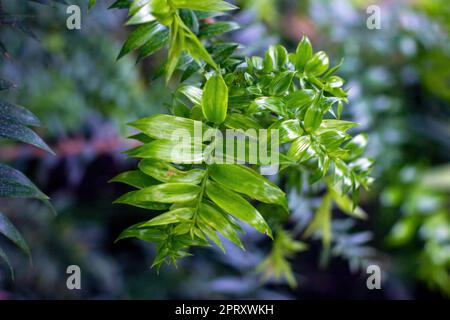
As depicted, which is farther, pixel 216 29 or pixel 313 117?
pixel 216 29

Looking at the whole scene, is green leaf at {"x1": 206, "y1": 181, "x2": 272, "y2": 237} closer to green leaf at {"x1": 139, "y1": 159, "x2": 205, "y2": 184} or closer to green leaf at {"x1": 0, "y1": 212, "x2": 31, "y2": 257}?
green leaf at {"x1": 139, "y1": 159, "x2": 205, "y2": 184}

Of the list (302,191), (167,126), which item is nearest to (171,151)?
(167,126)

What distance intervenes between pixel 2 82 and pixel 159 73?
0.17 metres

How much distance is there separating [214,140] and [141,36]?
141 millimetres

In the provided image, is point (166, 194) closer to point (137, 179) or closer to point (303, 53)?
point (137, 179)

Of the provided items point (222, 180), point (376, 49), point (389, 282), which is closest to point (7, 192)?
point (222, 180)

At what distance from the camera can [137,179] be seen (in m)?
0.53

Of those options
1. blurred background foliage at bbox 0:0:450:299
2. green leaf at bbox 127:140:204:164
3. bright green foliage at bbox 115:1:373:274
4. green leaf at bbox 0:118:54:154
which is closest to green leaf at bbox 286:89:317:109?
bright green foliage at bbox 115:1:373:274

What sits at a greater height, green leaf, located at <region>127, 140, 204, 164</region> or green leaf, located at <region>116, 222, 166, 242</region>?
green leaf, located at <region>127, 140, 204, 164</region>

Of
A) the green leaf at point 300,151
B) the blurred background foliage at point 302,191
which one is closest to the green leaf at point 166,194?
the green leaf at point 300,151

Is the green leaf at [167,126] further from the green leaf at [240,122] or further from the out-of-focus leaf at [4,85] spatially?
the out-of-focus leaf at [4,85]

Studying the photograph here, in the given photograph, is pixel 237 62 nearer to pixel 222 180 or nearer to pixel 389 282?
pixel 222 180

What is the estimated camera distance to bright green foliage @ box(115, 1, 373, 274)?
47 centimetres

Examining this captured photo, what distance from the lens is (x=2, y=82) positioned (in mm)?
525
